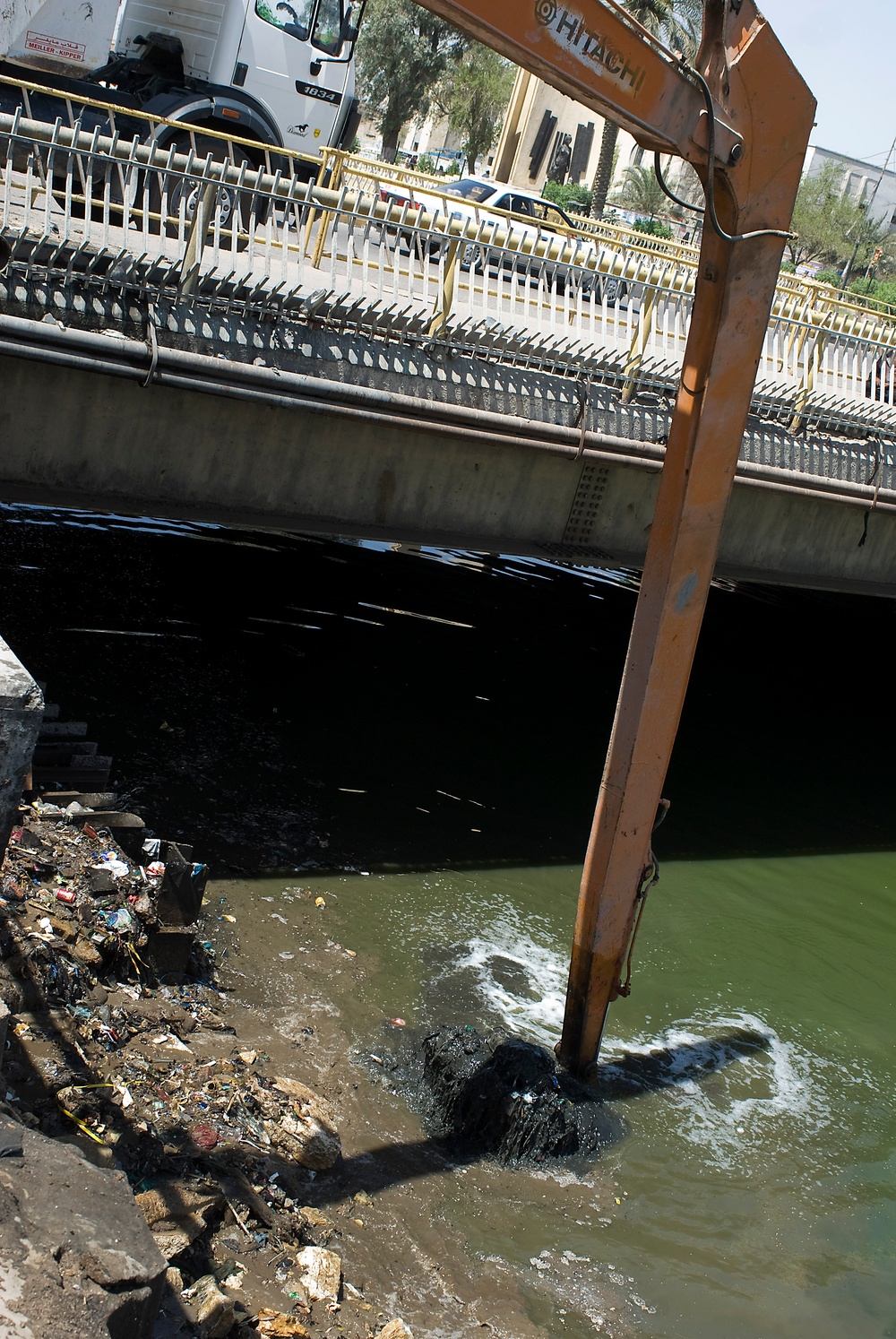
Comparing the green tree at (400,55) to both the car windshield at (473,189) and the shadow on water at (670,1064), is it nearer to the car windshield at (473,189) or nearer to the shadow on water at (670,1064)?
the car windshield at (473,189)

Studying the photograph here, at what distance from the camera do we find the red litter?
4.98 m

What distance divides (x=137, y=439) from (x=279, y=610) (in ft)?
21.4

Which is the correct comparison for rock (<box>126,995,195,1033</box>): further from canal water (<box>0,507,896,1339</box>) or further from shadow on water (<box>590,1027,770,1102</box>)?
shadow on water (<box>590,1027,770,1102</box>)

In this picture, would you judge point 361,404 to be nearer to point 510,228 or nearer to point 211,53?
point 510,228

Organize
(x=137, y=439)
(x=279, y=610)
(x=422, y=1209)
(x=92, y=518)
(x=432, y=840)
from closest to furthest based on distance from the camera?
(x=422, y=1209) → (x=137, y=439) → (x=432, y=840) → (x=279, y=610) → (x=92, y=518)

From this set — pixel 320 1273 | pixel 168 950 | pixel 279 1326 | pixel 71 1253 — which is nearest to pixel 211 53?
pixel 168 950

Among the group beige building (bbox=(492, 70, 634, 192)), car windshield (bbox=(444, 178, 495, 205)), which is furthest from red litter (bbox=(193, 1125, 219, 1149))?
beige building (bbox=(492, 70, 634, 192))

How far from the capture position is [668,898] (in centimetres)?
1000

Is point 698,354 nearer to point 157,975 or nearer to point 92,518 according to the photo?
point 157,975

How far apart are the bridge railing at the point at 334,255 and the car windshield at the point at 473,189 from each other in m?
10.7

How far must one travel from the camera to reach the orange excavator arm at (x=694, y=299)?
15.7 feet

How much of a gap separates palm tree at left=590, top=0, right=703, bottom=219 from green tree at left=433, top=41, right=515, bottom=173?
1488cm

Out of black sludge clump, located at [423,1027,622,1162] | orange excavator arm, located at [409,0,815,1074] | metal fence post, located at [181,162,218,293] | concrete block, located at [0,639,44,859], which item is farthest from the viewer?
metal fence post, located at [181,162,218,293]

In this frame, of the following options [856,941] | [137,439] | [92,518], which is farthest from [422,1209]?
[92,518]
